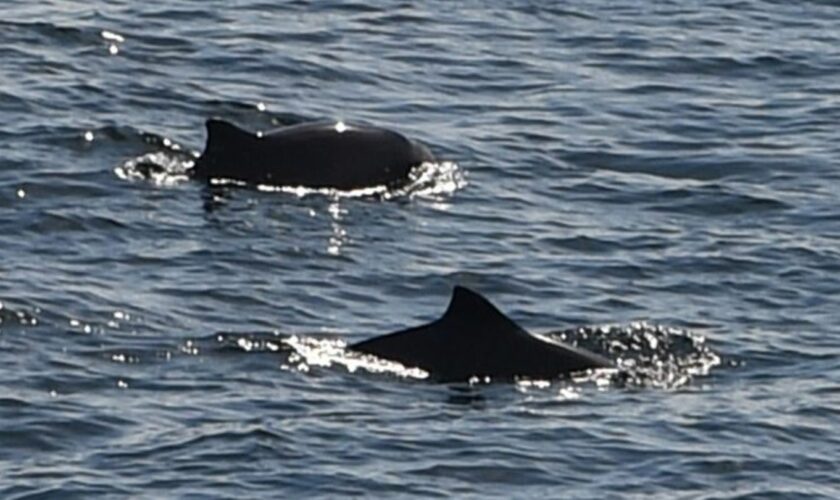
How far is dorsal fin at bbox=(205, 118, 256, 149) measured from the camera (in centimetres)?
2703

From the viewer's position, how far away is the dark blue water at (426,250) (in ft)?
62.6

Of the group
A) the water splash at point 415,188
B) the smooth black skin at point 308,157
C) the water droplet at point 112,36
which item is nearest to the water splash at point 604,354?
the water splash at point 415,188

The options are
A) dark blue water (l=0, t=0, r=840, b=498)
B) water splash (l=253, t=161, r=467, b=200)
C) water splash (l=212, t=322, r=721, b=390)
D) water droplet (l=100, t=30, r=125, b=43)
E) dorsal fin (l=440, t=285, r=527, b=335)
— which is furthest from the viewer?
water droplet (l=100, t=30, r=125, b=43)

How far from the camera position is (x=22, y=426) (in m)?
19.2

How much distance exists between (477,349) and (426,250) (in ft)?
Answer: 12.2

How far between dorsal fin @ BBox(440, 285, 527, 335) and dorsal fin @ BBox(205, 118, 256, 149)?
6159mm

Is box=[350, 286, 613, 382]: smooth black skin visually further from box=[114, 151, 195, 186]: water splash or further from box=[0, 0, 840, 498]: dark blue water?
box=[114, 151, 195, 186]: water splash

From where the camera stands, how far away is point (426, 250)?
24766mm

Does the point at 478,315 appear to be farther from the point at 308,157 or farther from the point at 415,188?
the point at 308,157

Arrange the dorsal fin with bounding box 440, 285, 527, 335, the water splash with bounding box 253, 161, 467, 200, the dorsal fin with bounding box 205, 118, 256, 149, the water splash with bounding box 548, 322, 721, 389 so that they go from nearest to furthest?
1. the dorsal fin with bounding box 440, 285, 527, 335
2. the water splash with bounding box 548, 322, 721, 389
3. the water splash with bounding box 253, 161, 467, 200
4. the dorsal fin with bounding box 205, 118, 256, 149

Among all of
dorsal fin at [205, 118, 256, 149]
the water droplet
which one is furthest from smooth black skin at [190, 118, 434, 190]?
the water droplet

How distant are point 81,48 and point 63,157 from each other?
16.0 ft

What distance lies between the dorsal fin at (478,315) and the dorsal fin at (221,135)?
616 cm

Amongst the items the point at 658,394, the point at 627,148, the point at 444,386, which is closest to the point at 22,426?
the point at 444,386
